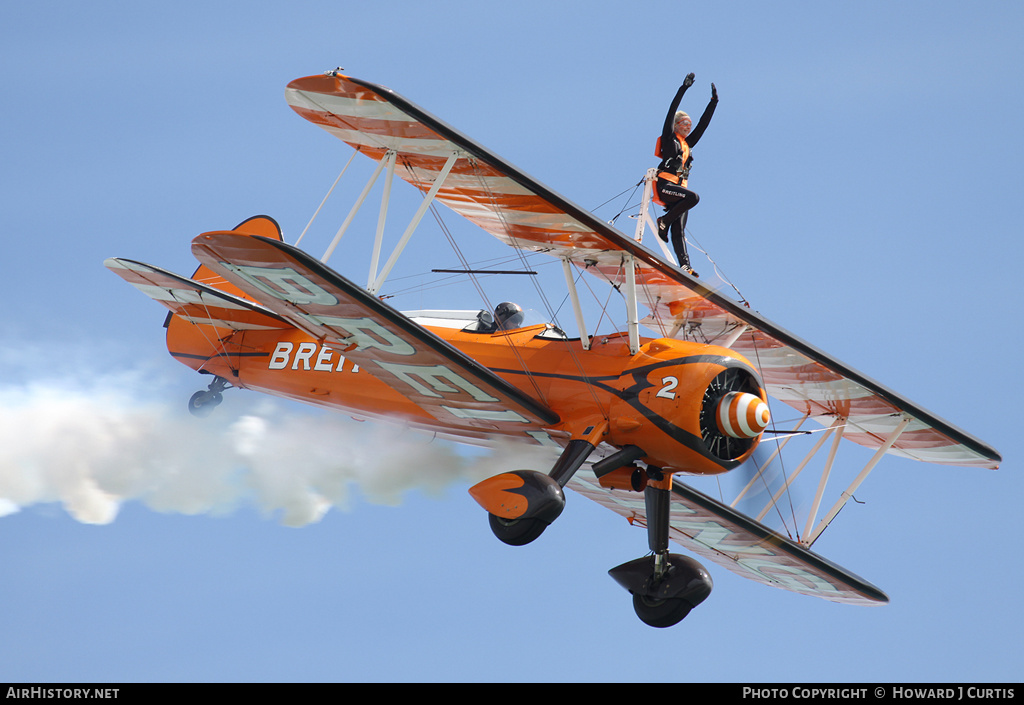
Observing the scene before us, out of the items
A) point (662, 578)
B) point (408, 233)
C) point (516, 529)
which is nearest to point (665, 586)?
point (662, 578)

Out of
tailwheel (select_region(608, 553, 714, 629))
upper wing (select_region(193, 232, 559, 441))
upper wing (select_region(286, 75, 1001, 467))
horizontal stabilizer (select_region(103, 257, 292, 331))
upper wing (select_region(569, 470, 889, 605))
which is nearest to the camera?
upper wing (select_region(193, 232, 559, 441))

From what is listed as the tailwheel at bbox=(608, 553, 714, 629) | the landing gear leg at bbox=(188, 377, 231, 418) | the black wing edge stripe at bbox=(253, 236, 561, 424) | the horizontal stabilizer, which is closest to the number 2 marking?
the black wing edge stripe at bbox=(253, 236, 561, 424)

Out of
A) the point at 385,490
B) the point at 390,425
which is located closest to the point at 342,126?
the point at 390,425

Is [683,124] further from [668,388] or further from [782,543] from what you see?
[782,543]

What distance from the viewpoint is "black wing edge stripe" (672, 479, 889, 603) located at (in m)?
12.7

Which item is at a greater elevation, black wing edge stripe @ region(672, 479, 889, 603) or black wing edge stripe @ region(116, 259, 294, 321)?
black wing edge stripe @ region(116, 259, 294, 321)

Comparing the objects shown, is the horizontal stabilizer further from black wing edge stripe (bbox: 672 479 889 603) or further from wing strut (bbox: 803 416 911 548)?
wing strut (bbox: 803 416 911 548)

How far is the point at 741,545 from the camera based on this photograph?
14008 millimetres

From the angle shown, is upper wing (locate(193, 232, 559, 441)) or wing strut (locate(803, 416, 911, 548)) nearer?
upper wing (locate(193, 232, 559, 441))

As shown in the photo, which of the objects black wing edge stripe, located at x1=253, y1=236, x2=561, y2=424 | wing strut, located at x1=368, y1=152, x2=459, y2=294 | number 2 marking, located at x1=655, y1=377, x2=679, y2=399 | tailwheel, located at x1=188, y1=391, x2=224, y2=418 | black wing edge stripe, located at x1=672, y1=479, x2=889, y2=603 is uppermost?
tailwheel, located at x1=188, y1=391, x2=224, y2=418

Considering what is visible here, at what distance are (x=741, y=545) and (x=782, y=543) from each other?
701mm

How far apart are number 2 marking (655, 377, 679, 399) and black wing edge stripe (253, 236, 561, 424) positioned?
1.06 meters

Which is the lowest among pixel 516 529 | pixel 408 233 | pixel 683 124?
pixel 516 529

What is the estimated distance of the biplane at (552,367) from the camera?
404 inches
